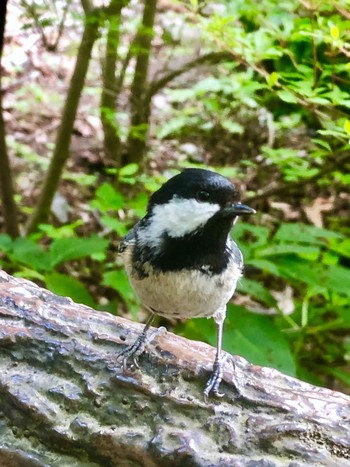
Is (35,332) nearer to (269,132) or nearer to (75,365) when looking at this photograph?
(75,365)

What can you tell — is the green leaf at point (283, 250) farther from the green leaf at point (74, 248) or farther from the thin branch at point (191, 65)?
the thin branch at point (191, 65)

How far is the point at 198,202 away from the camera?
5.65 ft

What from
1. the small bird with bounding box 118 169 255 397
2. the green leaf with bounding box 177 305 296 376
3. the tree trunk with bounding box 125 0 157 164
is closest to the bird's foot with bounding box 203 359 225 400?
the small bird with bounding box 118 169 255 397

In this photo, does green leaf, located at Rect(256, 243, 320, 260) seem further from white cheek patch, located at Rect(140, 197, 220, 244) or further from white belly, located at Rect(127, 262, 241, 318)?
white cheek patch, located at Rect(140, 197, 220, 244)

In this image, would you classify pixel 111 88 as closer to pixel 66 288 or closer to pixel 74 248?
pixel 74 248

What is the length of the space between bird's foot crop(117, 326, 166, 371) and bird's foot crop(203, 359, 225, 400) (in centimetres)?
22

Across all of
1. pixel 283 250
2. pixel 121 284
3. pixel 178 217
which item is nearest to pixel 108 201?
pixel 121 284

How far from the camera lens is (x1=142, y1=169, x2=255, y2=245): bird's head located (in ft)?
→ 5.58

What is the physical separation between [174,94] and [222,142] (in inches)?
22.2

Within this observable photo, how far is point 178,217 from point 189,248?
0.30 ft

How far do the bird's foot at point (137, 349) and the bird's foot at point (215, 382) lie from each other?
0.74ft

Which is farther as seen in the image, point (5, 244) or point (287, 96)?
point (5, 244)

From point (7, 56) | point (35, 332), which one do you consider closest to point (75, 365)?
point (35, 332)

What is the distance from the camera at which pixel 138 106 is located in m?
3.84
